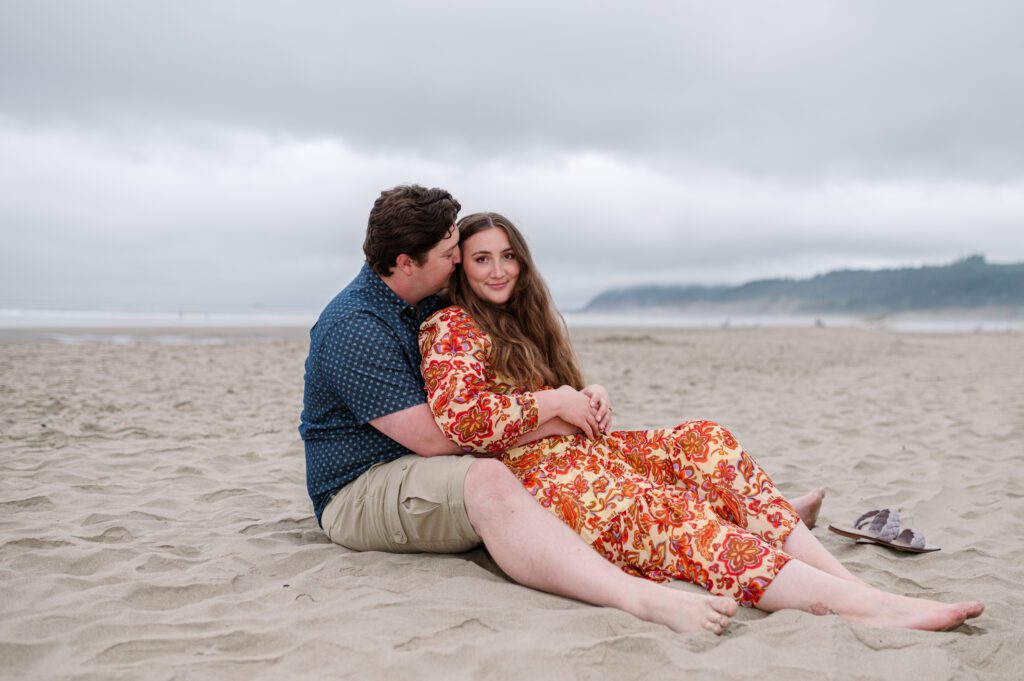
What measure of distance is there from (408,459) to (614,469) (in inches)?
32.0

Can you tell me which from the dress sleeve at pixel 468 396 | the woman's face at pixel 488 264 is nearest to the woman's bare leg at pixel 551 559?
the dress sleeve at pixel 468 396

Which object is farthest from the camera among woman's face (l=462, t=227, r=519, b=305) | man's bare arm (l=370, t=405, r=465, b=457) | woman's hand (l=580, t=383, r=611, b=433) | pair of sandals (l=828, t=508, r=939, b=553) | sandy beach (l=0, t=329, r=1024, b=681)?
pair of sandals (l=828, t=508, r=939, b=553)

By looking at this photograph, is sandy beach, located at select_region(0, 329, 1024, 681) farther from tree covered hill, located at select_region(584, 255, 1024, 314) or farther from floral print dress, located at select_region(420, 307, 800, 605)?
tree covered hill, located at select_region(584, 255, 1024, 314)

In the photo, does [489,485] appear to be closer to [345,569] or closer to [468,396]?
[468,396]

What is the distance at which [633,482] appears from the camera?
284 cm

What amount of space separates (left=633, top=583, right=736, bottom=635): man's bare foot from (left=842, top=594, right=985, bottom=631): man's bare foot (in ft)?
1.41

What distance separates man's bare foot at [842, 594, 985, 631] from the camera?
2.35 metres

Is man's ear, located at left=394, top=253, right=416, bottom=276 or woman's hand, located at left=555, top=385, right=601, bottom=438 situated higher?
man's ear, located at left=394, top=253, right=416, bottom=276

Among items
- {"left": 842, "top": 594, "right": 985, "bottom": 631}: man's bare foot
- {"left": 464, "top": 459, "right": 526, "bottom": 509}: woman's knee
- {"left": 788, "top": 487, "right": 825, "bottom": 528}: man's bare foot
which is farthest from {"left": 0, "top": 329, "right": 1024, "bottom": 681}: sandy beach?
{"left": 464, "top": 459, "right": 526, "bottom": 509}: woman's knee

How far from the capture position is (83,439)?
5.47 metres

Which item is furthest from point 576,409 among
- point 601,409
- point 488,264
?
point 488,264

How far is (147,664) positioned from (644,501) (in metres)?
1.69

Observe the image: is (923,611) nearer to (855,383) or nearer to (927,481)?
(927,481)

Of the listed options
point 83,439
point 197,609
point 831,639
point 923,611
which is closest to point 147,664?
point 197,609
